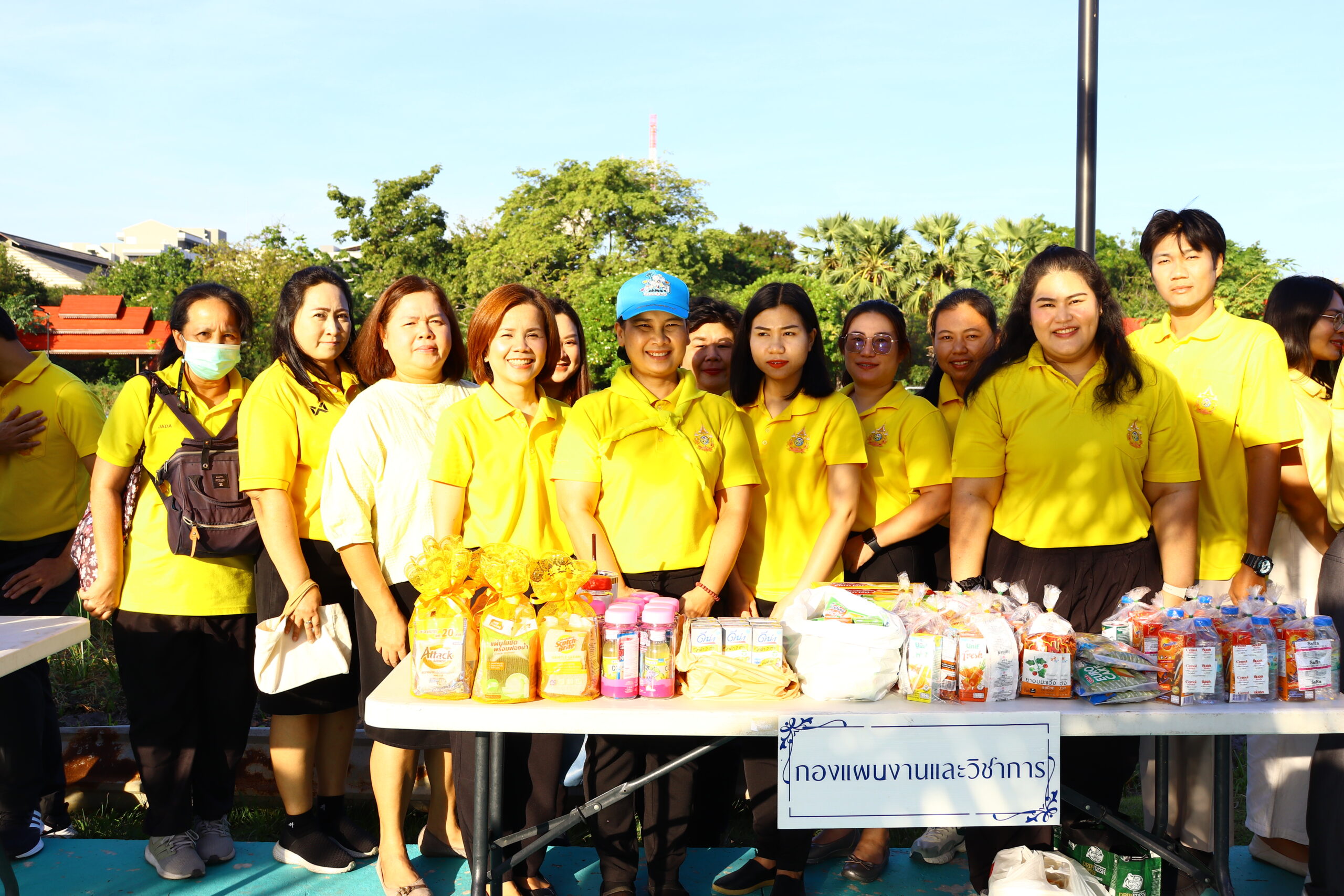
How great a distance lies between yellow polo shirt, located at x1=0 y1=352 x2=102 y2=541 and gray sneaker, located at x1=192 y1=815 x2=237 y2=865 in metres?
1.27

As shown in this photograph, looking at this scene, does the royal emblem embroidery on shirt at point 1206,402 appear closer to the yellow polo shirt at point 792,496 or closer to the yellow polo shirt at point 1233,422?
the yellow polo shirt at point 1233,422

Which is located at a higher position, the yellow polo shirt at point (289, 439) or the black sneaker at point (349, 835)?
the yellow polo shirt at point (289, 439)

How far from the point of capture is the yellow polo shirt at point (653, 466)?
9.82 feet

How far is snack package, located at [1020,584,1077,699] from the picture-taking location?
8.09 feet

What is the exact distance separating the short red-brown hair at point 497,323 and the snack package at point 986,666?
61.7 inches

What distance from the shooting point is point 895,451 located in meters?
3.48

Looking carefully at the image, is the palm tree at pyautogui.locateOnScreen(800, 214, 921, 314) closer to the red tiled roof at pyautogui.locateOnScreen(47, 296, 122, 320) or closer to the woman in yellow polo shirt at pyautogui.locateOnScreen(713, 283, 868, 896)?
the red tiled roof at pyautogui.locateOnScreen(47, 296, 122, 320)

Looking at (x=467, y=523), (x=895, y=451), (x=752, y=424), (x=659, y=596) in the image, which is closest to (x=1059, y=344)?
(x=895, y=451)

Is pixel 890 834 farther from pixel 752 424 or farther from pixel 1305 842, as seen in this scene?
pixel 752 424

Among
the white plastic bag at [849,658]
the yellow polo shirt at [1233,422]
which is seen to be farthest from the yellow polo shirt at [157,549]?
the yellow polo shirt at [1233,422]

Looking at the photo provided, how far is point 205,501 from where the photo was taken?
3.32 m

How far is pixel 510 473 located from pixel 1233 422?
2343 millimetres

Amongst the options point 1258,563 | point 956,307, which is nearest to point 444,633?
point 956,307

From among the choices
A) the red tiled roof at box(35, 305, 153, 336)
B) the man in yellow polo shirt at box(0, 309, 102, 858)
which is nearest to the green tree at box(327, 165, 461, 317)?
the red tiled roof at box(35, 305, 153, 336)
